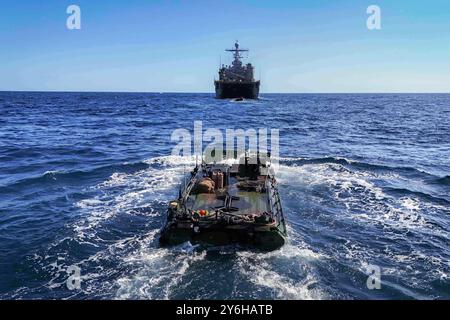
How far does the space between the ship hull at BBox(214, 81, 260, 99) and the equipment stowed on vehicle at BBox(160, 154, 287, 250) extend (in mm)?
118396

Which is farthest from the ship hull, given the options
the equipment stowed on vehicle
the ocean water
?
the equipment stowed on vehicle

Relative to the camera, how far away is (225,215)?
64.0 ft

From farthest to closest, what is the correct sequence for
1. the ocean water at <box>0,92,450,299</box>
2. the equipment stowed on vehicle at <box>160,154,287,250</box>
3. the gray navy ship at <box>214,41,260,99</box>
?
1. the gray navy ship at <box>214,41,260,99</box>
2. the equipment stowed on vehicle at <box>160,154,287,250</box>
3. the ocean water at <box>0,92,450,299</box>

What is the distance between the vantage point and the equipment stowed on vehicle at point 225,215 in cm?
1886

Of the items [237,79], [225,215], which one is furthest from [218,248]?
[237,79]

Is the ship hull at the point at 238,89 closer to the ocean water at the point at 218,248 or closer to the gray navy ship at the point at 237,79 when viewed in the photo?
the gray navy ship at the point at 237,79

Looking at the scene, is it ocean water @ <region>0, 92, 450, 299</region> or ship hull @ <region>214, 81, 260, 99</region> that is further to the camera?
ship hull @ <region>214, 81, 260, 99</region>

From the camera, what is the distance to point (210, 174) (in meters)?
25.6

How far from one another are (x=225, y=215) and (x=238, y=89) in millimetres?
128516

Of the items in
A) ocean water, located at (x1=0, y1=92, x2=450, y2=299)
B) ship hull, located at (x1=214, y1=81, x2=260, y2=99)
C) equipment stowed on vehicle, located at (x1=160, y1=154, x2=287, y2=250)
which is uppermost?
ship hull, located at (x1=214, y1=81, x2=260, y2=99)

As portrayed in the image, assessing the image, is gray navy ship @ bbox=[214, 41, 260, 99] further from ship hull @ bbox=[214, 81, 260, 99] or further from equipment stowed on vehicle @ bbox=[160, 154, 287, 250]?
equipment stowed on vehicle @ bbox=[160, 154, 287, 250]

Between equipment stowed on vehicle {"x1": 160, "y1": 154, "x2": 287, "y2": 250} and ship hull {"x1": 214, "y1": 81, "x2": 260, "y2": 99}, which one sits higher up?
ship hull {"x1": 214, "y1": 81, "x2": 260, "y2": 99}

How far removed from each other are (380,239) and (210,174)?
11256 millimetres

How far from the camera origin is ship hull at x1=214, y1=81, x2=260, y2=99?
460 feet
